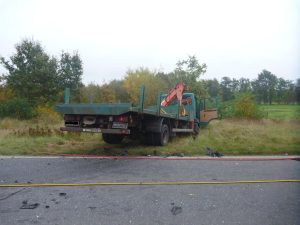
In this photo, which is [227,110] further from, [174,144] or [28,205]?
[28,205]

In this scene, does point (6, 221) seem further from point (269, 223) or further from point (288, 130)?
point (288, 130)

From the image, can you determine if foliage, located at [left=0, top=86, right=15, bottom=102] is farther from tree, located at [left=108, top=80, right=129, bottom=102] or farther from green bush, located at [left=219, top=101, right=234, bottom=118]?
green bush, located at [left=219, top=101, right=234, bottom=118]

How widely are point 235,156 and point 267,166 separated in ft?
6.50

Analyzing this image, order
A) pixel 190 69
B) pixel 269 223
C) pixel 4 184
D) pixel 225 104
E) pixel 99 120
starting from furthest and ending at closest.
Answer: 1. pixel 190 69
2. pixel 225 104
3. pixel 99 120
4. pixel 4 184
5. pixel 269 223

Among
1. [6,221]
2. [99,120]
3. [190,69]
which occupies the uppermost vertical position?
[190,69]

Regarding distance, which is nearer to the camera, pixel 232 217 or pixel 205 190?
pixel 232 217

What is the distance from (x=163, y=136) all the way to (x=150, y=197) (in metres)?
5.78

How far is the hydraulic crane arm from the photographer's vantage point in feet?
42.3

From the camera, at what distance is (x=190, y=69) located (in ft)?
112

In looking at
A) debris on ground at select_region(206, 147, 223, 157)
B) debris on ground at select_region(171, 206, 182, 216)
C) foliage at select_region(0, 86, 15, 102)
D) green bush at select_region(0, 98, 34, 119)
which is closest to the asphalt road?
debris on ground at select_region(171, 206, 182, 216)

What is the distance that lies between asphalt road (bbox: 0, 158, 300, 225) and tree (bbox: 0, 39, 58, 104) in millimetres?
23053

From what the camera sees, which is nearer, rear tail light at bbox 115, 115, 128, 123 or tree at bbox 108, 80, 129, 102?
rear tail light at bbox 115, 115, 128, 123

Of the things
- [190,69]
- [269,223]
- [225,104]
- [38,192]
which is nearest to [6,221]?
[38,192]

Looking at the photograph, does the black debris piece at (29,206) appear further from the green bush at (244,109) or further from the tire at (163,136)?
the green bush at (244,109)
